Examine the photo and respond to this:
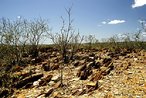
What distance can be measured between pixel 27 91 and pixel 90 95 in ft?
11.4

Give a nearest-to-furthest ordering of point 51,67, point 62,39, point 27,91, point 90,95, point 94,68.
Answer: point 90,95 < point 27,91 < point 94,68 < point 51,67 < point 62,39

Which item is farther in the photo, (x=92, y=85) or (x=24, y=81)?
(x=24, y=81)

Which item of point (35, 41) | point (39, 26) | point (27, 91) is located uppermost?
point (39, 26)

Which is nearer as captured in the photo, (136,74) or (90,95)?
(90,95)

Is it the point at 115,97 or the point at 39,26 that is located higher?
the point at 39,26

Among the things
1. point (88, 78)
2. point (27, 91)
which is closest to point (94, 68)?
point (88, 78)

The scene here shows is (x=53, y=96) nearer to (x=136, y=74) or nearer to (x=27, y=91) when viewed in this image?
(x=27, y=91)

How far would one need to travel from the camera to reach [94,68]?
43.8 ft

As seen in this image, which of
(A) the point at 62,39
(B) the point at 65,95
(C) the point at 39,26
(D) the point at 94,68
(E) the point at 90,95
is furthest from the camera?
(C) the point at 39,26

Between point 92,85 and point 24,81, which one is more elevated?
point 92,85

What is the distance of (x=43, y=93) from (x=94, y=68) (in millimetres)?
4750

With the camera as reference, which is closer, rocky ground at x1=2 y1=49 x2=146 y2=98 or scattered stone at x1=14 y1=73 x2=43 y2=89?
rocky ground at x1=2 y1=49 x2=146 y2=98

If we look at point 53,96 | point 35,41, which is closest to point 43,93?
point 53,96

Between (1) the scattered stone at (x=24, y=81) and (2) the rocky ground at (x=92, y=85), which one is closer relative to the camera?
(2) the rocky ground at (x=92, y=85)
